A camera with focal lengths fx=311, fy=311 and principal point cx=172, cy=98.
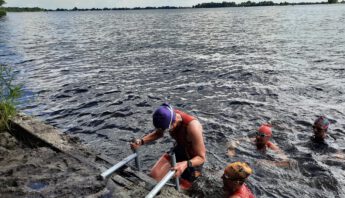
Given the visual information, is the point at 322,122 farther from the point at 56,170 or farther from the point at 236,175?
the point at 56,170

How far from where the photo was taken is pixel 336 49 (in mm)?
27703

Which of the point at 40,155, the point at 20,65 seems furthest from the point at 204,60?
the point at 40,155

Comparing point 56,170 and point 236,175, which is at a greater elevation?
point 236,175

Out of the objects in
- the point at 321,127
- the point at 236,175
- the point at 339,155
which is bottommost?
the point at 339,155

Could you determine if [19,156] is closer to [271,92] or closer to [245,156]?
[245,156]

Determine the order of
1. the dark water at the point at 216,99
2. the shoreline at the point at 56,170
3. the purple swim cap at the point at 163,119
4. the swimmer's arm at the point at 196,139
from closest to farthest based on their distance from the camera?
the shoreline at the point at 56,170
the purple swim cap at the point at 163,119
the swimmer's arm at the point at 196,139
the dark water at the point at 216,99

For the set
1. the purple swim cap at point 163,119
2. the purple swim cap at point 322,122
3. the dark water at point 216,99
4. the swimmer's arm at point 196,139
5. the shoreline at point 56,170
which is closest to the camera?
the shoreline at point 56,170

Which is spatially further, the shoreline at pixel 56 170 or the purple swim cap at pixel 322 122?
the purple swim cap at pixel 322 122

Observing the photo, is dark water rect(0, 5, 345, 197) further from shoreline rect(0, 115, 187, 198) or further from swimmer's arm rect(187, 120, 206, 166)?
shoreline rect(0, 115, 187, 198)

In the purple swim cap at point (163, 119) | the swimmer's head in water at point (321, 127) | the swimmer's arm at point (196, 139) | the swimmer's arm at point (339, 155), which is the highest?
the purple swim cap at point (163, 119)

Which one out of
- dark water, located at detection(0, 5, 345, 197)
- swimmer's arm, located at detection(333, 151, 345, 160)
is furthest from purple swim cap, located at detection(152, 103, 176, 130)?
swimmer's arm, located at detection(333, 151, 345, 160)

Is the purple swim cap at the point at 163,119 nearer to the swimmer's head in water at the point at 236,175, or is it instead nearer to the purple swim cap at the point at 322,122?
the swimmer's head in water at the point at 236,175

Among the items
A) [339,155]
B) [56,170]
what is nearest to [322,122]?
[339,155]

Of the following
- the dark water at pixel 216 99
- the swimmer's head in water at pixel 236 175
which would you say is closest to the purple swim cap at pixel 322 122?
the dark water at pixel 216 99
